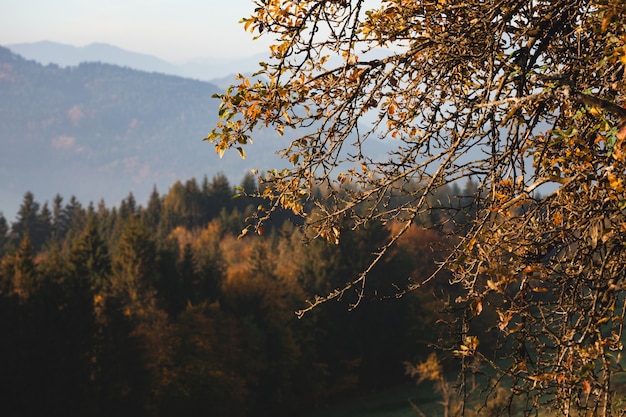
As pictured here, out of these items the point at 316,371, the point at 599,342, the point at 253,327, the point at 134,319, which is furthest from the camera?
the point at 316,371

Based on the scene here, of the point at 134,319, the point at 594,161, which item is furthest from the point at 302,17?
the point at 134,319

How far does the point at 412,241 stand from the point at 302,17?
7135 cm

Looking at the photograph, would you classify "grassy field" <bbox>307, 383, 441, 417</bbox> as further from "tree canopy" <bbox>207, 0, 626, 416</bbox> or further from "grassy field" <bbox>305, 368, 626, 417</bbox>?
"tree canopy" <bbox>207, 0, 626, 416</bbox>

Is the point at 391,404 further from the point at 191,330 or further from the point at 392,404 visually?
the point at 191,330

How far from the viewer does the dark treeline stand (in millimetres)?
38562

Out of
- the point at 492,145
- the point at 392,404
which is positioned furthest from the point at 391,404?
the point at 492,145

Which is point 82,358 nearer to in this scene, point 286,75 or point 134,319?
point 134,319

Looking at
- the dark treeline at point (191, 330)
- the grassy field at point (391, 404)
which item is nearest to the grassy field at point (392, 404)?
the grassy field at point (391, 404)

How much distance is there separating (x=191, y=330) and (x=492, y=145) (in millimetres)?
44070

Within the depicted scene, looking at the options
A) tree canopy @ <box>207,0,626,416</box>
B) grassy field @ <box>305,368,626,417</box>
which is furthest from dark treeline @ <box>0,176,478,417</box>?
tree canopy @ <box>207,0,626,416</box>

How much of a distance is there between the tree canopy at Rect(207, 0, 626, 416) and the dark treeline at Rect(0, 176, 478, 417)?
2703cm

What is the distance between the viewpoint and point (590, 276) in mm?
4879

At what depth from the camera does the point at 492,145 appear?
17.4ft

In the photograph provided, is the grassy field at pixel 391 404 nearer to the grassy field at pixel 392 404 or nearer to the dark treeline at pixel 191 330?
the grassy field at pixel 392 404
